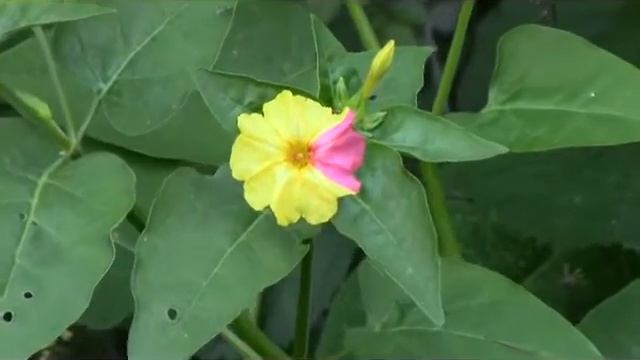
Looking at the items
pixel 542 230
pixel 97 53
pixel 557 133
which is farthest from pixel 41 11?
pixel 542 230

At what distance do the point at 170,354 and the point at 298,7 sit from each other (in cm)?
39

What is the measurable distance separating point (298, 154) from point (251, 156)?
1.2 inches

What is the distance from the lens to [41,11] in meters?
0.71

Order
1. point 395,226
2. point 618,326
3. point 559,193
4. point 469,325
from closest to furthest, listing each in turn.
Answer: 1. point 395,226
2. point 469,325
3. point 618,326
4. point 559,193

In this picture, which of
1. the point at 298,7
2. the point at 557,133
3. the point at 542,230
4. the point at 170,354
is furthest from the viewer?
the point at 542,230

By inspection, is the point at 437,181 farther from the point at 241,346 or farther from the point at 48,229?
the point at 48,229

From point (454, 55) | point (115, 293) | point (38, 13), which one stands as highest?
point (38, 13)

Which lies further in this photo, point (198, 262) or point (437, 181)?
point (437, 181)

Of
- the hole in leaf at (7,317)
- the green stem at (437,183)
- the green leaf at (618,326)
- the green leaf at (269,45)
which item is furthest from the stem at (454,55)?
the hole in leaf at (7,317)

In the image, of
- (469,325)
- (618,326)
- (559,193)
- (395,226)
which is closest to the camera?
(395,226)

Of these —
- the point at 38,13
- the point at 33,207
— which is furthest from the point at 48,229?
the point at 38,13

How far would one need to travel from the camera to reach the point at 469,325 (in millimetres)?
758

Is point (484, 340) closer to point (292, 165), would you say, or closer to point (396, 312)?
point (396, 312)

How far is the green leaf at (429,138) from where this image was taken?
0.66m
